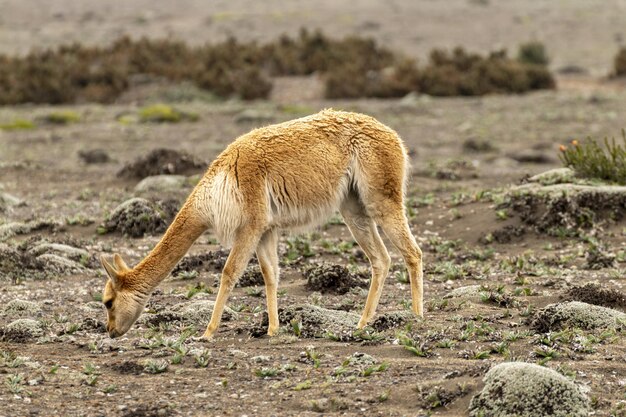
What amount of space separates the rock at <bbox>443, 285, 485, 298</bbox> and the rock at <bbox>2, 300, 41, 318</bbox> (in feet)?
12.4

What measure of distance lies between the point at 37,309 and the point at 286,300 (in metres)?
2.30

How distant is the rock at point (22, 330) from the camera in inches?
339

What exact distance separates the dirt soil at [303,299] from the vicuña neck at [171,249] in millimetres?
504

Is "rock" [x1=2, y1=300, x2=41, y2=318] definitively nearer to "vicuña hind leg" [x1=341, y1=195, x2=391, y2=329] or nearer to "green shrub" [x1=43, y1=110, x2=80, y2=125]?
→ "vicuña hind leg" [x1=341, y1=195, x2=391, y2=329]

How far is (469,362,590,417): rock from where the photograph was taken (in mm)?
6477

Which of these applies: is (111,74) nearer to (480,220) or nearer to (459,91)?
(459,91)

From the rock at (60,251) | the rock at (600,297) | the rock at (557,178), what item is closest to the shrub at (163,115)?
the rock at (557,178)

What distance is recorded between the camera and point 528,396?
6516mm

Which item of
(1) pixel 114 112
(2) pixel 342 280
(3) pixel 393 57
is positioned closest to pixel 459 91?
(3) pixel 393 57

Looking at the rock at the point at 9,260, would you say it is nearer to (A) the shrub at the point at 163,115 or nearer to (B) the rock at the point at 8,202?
(B) the rock at the point at 8,202

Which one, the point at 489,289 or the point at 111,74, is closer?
the point at 489,289

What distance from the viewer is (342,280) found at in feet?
34.4

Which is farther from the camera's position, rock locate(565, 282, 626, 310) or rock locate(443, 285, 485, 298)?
rock locate(443, 285, 485, 298)

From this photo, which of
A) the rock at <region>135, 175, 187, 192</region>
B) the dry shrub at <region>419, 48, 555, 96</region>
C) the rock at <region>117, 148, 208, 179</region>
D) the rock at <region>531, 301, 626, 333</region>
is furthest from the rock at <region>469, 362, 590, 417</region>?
the dry shrub at <region>419, 48, 555, 96</region>
